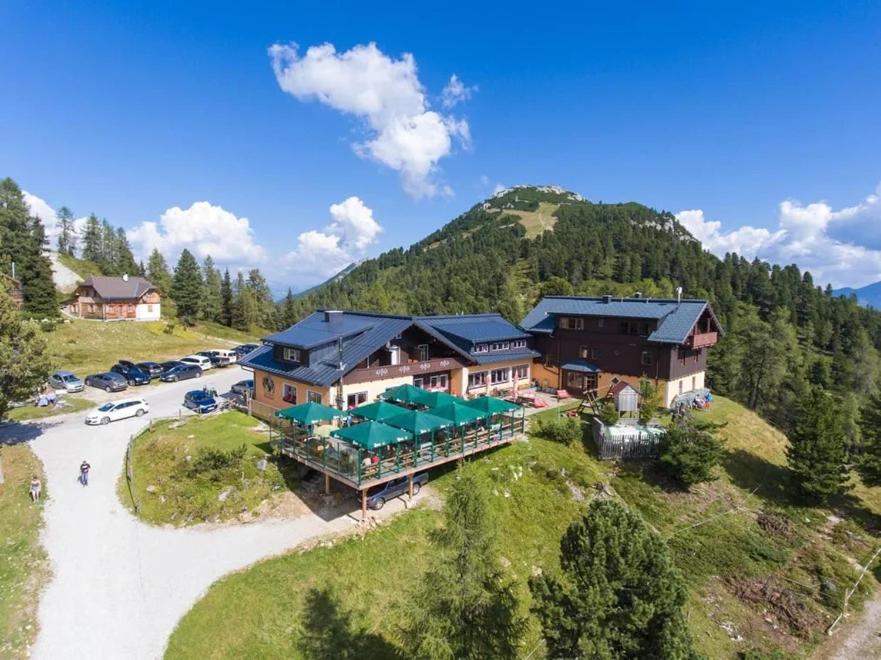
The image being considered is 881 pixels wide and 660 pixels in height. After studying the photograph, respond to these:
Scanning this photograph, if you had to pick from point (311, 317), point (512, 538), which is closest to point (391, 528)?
point (512, 538)

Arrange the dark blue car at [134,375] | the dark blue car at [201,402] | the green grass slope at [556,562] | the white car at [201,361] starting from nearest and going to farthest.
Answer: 1. the green grass slope at [556,562]
2. the dark blue car at [201,402]
3. the dark blue car at [134,375]
4. the white car at [201,361]

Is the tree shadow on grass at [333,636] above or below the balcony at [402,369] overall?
→ below

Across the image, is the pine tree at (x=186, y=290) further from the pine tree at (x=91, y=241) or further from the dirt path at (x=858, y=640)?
the dirt path at (x=858, y=640)

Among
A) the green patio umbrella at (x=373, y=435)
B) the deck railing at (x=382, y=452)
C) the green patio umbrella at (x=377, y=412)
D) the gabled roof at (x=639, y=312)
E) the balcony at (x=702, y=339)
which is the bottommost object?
the deck railing at (x=382, y=452)

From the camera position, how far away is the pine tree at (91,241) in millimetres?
137625

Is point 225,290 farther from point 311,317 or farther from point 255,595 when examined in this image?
point 255,595

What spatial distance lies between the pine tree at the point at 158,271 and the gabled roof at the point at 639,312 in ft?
339

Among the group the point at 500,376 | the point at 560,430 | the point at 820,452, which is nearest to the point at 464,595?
the point at 560,430

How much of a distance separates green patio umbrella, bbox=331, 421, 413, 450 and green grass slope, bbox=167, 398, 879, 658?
4.05 meters

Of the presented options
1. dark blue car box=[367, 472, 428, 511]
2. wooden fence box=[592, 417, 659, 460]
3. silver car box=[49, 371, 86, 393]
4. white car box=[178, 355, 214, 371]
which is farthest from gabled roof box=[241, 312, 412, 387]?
white car box=[178, 355, 214, 371]

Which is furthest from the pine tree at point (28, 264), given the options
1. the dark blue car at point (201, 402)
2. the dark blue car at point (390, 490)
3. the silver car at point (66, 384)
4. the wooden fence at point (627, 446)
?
the wooden fence at point (627, 446)

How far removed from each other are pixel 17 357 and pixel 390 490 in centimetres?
2271

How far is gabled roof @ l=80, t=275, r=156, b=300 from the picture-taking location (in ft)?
262

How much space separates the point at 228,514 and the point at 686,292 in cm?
12639
